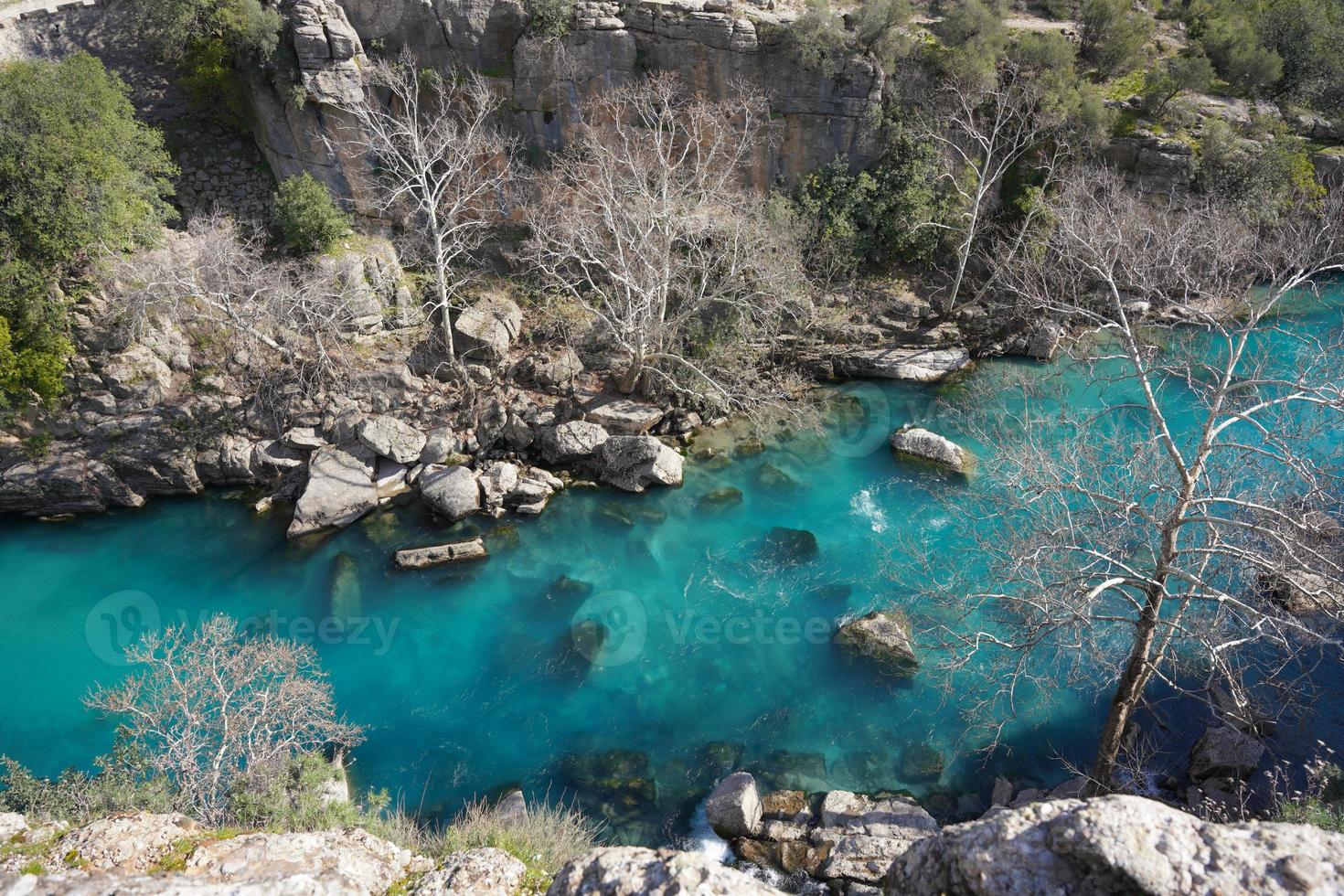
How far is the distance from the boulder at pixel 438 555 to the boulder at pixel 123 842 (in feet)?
33.8

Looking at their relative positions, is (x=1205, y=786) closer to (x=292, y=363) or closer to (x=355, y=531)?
(x=355, y=531)

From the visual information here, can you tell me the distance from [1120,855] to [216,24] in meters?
27.6

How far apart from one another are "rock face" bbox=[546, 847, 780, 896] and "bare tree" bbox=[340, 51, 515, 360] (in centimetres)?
Answer: 1710

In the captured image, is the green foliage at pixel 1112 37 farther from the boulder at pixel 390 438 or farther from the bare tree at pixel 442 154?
the boulder at pixel 390 438

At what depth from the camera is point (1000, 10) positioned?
26047mm

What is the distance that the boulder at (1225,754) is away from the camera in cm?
1254

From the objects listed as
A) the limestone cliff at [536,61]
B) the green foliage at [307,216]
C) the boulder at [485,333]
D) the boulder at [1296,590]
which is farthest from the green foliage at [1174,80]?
the green foliage at [307,216]

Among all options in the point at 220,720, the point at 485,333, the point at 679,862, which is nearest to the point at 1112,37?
the point at 485,333

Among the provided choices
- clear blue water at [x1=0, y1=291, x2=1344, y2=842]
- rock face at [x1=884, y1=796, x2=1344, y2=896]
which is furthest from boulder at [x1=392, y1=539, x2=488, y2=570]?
rock face at [x1=884, y1=796, x2=1344, y2=896]

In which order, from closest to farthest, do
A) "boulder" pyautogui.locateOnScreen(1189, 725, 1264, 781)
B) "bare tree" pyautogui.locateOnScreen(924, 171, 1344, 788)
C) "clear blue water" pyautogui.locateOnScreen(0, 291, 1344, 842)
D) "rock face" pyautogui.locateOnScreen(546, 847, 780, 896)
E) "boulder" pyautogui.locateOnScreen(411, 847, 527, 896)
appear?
1. "rock face" pyautogui.locateOnScreen(546, 847, 780, 896)
2. "boulder" pyautogui.locateOnScreen(411, 847, 527, 896)
3. "bare tree" pyautogui.locateOnScreen(924, 171, 1344, 788)
4. "boulder" pyautogui.locateOnScreen(1189, 725, 1264, 781)
5. "clear blue water" pyautogui.locateOnScreen(0, 291, 1344, 842)

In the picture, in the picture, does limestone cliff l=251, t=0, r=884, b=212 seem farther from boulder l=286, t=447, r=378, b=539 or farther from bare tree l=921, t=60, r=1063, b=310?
boulder l=286, t=447, r=378, b=539

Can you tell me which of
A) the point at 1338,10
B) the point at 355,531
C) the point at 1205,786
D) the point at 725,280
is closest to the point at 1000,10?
the point at 1338,10

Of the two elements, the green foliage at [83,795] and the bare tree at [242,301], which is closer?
the green foliage at [83,795]

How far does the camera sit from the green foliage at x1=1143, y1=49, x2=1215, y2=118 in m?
Answer: 25.1
